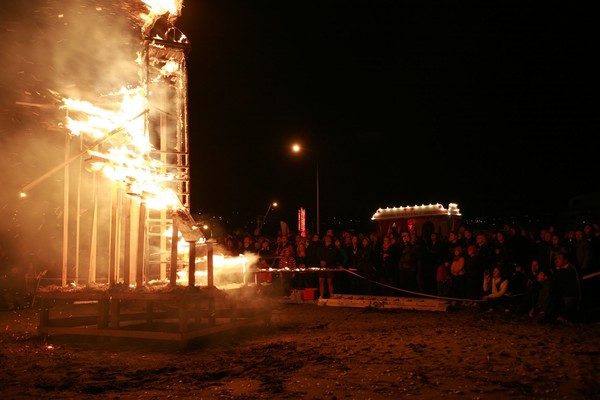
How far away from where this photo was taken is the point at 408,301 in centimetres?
1256

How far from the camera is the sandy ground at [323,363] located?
5504mm

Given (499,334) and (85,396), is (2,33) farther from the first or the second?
(499,334)

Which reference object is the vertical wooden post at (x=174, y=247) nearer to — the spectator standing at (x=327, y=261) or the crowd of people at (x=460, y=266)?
the crowd of people at (x=460, y=266)

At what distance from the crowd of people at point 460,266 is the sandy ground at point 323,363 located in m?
1.04

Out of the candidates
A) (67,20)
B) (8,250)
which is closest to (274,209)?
(8,250)

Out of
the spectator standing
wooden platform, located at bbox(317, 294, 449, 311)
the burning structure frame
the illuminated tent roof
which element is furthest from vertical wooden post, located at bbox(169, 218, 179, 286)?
the illuminated tent roof

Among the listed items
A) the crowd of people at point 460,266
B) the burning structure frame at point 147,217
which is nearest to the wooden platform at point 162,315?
the burning structure frame at point 147,217

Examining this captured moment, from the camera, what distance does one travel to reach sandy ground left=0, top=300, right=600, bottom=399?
550 centimetres

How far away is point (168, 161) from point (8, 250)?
734cm

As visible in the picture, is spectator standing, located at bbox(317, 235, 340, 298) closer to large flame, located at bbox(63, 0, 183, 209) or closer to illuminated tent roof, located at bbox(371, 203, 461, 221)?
large flame, located at bbox(63, 0, 183, 209)

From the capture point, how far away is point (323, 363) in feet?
22.2

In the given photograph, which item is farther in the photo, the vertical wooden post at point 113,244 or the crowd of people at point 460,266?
the crowd of people at point 460,266

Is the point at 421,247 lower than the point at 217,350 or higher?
higher

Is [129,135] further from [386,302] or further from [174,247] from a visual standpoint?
[386,302]
